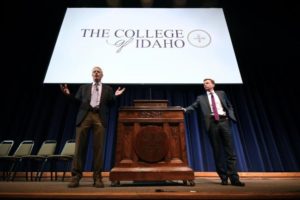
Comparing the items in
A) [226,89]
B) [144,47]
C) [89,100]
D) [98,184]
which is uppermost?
[226,89]

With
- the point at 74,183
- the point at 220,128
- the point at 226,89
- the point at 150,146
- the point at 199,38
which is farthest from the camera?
the point at 226,89

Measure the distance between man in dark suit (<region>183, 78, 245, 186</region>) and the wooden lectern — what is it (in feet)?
1.03

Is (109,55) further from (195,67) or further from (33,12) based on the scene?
(33,12)

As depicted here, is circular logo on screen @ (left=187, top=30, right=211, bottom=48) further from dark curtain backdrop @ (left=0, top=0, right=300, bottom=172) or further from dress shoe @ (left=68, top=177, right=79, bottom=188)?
dress shoe @ (left=68, top=177, right=79, bottom=188)

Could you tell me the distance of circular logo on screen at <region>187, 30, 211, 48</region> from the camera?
3.40 m

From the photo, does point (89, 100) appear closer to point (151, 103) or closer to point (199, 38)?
point (151, 103)

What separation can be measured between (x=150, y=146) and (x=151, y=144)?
0.07 ft

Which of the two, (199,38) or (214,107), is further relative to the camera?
(199,38)

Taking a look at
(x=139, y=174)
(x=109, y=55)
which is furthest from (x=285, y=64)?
(x=139, y=174)

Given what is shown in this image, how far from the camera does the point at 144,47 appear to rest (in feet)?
11.0

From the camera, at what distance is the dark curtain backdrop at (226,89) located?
4266 mm

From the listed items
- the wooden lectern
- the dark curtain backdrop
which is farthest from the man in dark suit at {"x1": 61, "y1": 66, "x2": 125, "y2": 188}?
the dark curtain backdrop

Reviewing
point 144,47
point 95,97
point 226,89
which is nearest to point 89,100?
point 95,97

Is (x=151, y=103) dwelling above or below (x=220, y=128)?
above
